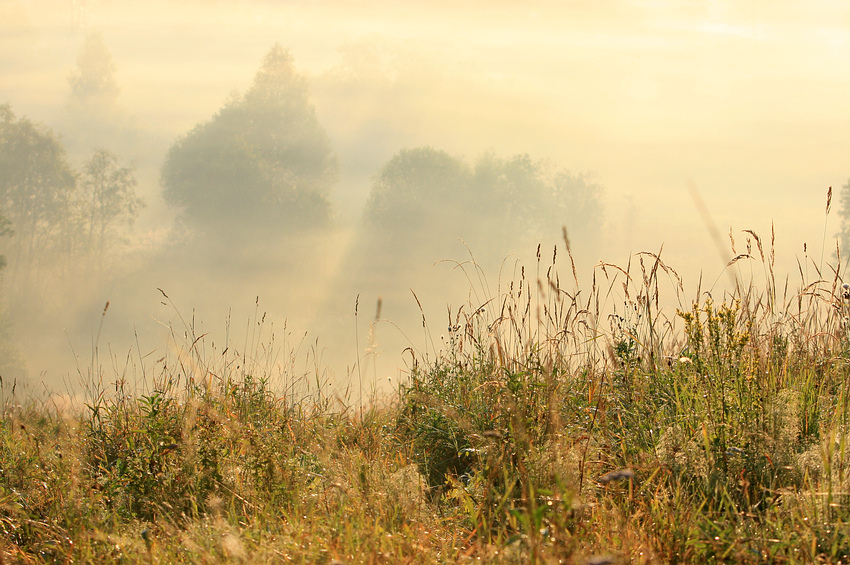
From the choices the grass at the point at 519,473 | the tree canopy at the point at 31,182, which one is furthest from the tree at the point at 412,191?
the grass at the point at 519,473

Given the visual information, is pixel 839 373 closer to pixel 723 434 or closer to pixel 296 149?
pixel 723 434

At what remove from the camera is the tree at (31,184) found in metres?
25.2

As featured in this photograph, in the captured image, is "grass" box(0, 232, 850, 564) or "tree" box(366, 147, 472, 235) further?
"tree" box(366, 147, 472, 235)

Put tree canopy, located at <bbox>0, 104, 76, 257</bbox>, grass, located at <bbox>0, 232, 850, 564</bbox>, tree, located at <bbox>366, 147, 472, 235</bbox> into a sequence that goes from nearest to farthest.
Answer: grass, located at <bbox>0, 232, 850, 564</bbox> < tree canopy, located at <bbox>0, 104, 76, 257</bbox> < tree, located at <bbox>366, 147, 472, 235</bbox>

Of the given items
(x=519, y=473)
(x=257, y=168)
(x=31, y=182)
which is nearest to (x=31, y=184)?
(x=31, y=182)

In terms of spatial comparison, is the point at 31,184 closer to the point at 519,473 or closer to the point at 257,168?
the point at 257,168

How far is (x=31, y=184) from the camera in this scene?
26125 millimetres

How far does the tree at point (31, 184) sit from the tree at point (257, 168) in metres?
Answer: 4.77

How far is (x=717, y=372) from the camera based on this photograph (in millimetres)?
2689

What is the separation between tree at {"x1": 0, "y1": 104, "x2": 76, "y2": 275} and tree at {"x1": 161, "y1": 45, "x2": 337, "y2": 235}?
4765mm

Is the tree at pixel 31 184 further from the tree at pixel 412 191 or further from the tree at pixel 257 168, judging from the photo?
the tree at pixel 412 191

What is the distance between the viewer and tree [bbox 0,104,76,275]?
25188 millimetres

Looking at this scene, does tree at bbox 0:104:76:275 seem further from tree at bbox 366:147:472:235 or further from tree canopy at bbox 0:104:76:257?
tree at bbox 366:147:472:235

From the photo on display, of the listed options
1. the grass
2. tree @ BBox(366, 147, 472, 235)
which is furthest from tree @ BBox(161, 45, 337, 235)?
the grass
